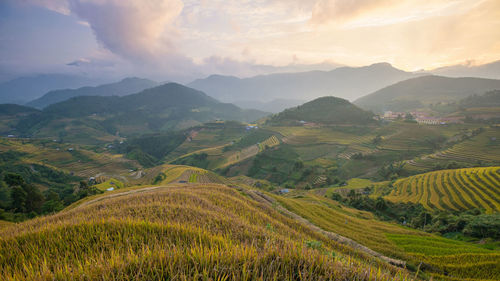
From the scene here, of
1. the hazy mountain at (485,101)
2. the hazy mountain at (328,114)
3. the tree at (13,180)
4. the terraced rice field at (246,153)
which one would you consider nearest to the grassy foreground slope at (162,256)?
the tree at (13,180)

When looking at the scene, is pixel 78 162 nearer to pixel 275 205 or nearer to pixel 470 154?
pixel 275 205

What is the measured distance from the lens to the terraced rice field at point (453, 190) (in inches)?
1261

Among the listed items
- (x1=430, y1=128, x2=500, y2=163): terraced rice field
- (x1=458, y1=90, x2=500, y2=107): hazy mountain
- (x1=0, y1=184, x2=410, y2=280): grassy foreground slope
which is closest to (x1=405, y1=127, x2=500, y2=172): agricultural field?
(x1=430, y1=128, x2=500, y2=163): terraced rice field

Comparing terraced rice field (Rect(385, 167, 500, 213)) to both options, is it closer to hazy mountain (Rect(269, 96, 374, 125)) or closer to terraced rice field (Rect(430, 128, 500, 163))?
terraced rice field (Rect(430, 128, 500, 163))

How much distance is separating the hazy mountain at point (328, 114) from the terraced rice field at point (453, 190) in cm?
7834

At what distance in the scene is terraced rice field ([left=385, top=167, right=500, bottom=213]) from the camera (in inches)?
1261

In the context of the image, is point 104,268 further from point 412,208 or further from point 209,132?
point 209,132

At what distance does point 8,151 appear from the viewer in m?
82.4

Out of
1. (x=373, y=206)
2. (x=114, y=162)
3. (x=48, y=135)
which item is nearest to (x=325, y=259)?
(x=373, y=206)

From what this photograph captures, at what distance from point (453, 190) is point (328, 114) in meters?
105

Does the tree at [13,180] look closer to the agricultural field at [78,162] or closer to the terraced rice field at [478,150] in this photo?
the agricultural field at [78,162]

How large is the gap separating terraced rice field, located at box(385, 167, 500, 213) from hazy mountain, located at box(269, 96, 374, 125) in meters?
78.3

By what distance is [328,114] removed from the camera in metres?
136

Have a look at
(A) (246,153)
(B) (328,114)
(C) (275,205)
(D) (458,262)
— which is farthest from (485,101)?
(C) (275,205)
